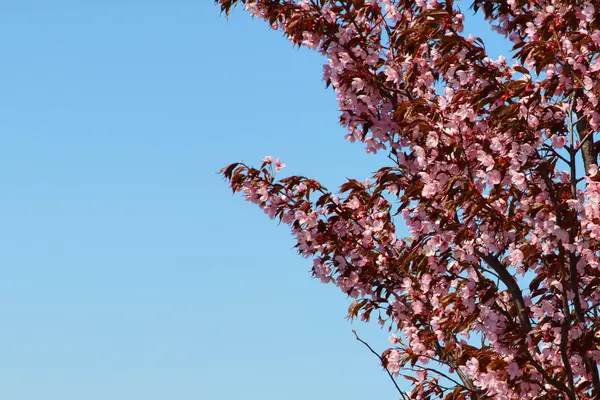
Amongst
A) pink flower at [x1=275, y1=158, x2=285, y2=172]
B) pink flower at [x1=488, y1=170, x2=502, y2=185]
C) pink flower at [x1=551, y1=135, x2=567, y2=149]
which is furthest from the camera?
pink flower at [x1=275, y1=158, x2=285, y2=172]

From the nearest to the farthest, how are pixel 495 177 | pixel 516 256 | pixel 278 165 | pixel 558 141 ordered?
pixel 495 177 < pixel 516 256 < pixel 558 141 < pixel 278 165

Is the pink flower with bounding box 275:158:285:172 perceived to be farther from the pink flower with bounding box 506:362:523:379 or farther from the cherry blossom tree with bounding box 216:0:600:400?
the pink flower with bounding box 506:362:523:379

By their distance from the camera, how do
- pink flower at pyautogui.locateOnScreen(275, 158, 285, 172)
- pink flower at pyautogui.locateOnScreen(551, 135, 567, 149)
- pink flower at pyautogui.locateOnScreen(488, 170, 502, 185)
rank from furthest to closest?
pink flower at pyautogui.locateOnScreen(275, 158, 285, 172) → pink flower at pyautogui.locateOnScreen(551, 135, 567, 149) → pink flower at pyautogui.locateOnScreen(488, 170, 502, 185)

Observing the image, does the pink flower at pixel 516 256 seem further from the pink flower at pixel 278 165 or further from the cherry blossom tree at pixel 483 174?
the pink flower at pixel 278 165

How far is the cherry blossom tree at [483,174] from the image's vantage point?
21.2 ft

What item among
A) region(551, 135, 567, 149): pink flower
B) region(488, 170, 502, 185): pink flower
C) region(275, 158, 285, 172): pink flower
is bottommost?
region(488, 170, 502, 185): pink flower

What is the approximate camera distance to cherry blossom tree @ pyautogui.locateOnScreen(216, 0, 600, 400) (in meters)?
6.46

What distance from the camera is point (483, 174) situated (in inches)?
255

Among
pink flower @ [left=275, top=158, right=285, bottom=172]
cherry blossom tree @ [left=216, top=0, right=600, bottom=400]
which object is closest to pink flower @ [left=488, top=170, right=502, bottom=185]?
cherry blossom tree @ [left=216, top=0, right=600, bottom=400]

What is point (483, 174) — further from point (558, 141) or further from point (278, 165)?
point (278, 165)

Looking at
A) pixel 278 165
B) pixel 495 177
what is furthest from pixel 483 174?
pixel 278 165

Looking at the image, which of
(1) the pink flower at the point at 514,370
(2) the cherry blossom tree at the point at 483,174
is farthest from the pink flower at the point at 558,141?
(1) the pink flower at the point at 514,370

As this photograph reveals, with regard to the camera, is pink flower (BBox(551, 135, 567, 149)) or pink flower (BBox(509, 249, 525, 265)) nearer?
pink flower (BBox(509, 249, 525, 265))

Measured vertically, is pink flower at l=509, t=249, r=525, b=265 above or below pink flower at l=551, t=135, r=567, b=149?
below
